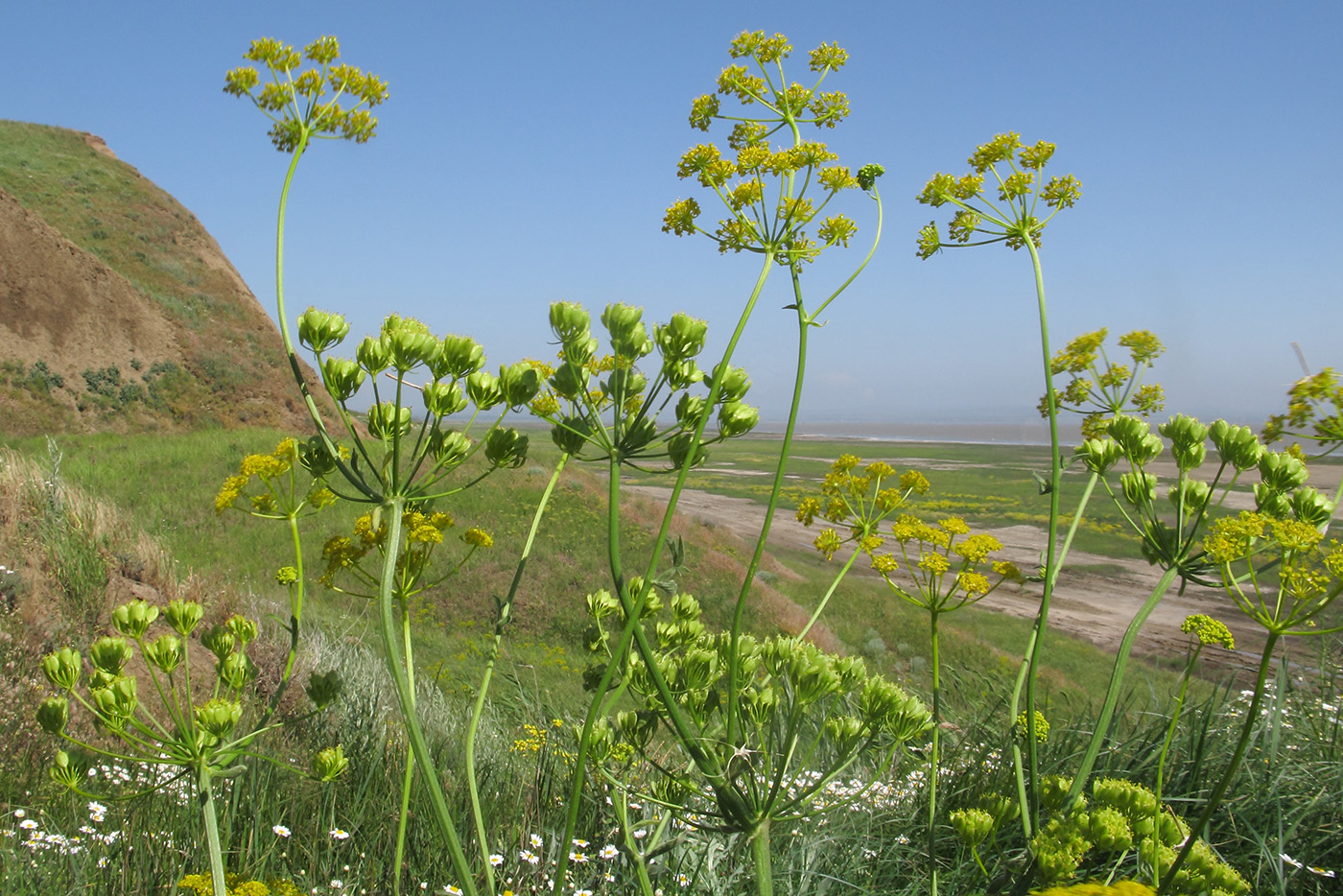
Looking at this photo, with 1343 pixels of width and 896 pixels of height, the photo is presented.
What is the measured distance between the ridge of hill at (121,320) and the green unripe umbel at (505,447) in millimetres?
23544

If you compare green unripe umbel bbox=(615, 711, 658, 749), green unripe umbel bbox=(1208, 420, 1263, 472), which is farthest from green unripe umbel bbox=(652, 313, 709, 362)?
green unripe umbel bbox=(1208, 420, 1263, 472)

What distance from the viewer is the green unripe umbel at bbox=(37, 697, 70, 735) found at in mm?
1971

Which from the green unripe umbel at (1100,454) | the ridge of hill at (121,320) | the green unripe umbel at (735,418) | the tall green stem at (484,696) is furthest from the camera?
the ridge of hill at (121,320)

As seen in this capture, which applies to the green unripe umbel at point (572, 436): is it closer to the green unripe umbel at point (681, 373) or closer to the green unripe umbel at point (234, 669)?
the green unripe umbel at point (681, 373)

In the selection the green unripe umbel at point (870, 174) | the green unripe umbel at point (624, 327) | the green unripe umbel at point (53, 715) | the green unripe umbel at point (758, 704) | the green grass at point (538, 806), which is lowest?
the green grass at point (538, 806)

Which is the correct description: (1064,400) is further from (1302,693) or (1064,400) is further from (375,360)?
(1302,693)

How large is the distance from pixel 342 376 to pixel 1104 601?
3183 cm

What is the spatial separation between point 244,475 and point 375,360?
1.07 meters

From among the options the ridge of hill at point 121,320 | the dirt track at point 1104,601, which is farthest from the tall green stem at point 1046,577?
the ridge of hill at point 121,320

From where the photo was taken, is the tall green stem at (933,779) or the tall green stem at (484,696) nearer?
the tall green stem at (484,696)

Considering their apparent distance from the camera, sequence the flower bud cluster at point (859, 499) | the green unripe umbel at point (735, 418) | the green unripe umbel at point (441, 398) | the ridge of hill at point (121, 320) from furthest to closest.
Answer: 1. the ridge of hill at point (121, 320)
2. the flower bud cluster at point (859, 499)
3. the green unripe umbel at point (735, 418)
4. the green unripe umbel at point (441, 398)

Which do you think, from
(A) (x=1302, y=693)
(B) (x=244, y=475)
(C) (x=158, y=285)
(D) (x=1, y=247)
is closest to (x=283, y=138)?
(B) (x=244, y=475)

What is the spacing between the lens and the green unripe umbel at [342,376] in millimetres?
1782

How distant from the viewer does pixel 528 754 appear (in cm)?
452
